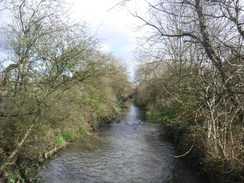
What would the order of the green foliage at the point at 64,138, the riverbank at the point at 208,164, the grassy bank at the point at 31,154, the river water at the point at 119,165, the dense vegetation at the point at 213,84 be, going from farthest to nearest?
the green foliage at the point at 64,138, the river water at the point at 119,165, the grassy bank at the point at 31,154, the riverbank at the point at 208,164, the dense vegetation at the point at 213,84

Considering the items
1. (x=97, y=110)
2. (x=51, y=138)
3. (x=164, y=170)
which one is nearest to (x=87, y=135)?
(x=97, y=110)

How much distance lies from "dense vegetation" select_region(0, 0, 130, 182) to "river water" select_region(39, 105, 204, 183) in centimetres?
121

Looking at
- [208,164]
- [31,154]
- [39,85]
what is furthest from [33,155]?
[208,164]

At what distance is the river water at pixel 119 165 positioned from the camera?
8.01 meters

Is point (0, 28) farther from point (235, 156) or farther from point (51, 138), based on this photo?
point (235, 156)

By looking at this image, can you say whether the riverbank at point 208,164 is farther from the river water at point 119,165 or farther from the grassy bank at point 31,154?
the grassy bank at point 31,154

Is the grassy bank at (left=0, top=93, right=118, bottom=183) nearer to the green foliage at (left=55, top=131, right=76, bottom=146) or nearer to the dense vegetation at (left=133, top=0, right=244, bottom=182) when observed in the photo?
the green foliage at (left=55, top=131, right=76, bottom=146)

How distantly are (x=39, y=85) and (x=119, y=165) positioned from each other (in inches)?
206

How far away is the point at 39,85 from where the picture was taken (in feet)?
21.6

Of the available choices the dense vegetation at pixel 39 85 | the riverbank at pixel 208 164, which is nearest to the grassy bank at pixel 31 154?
the dense vegetation at pixel 39 85

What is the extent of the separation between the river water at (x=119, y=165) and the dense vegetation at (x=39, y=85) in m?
1.21

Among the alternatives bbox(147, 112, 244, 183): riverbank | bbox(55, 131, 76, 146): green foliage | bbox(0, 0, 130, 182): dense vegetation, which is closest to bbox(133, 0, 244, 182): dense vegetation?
bbox(147, 112, 244, 183): riverbank

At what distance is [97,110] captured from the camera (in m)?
9.34

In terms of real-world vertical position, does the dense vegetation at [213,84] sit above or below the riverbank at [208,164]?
above
